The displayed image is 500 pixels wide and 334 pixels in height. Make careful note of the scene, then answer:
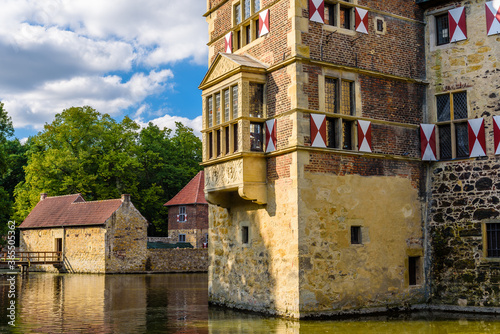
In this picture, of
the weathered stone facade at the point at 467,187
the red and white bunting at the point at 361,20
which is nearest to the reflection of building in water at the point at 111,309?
the weathered stone facade at the point at 467,187

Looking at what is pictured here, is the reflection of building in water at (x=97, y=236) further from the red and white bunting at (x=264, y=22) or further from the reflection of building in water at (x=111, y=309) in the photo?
the red and white bunting at (x=264, y=22)

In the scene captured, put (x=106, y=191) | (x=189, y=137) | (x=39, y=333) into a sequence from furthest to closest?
(x=189, y=137), (x=106, y=191), (x=39, y=333)

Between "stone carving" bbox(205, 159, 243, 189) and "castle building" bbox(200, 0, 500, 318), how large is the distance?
0.05m

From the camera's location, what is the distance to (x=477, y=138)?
15.3 meters

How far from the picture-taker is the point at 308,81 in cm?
1436

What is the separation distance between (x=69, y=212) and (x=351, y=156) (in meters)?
27.8

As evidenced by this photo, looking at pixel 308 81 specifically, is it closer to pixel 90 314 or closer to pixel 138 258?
pixel 90 314

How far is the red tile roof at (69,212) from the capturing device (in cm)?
3572

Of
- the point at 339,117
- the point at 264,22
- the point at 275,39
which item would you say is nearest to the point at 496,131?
the point at 339,117

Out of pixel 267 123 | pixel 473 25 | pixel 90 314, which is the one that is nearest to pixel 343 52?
pixel 267 123

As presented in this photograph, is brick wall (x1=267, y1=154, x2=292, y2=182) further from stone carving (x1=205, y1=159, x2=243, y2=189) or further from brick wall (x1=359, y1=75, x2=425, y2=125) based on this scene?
brick wall (x1=359, y1=75, x2=425, y2=125)

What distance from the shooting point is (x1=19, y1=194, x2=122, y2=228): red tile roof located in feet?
117

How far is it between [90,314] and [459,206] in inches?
397

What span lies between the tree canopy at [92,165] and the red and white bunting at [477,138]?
3459 centimetres
